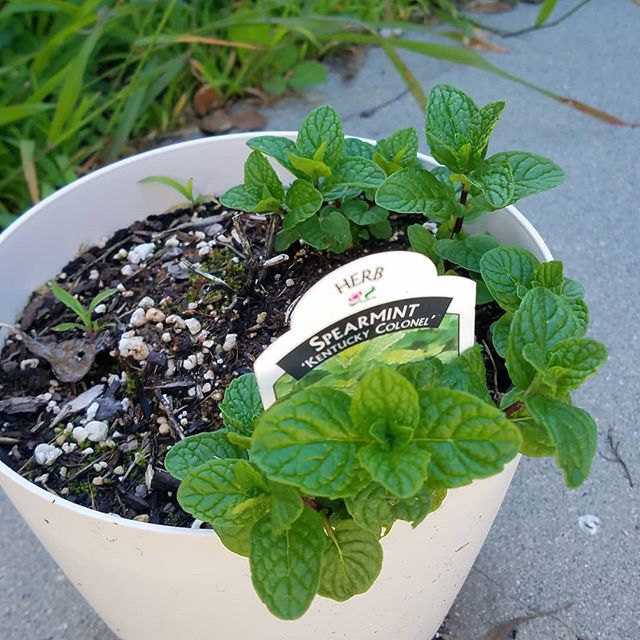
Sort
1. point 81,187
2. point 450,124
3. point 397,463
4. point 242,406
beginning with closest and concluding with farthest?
point 397,463 → point 242,406 → point 450,124 → point 81,187

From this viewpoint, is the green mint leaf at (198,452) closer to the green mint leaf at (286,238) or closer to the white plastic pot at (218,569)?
the white plastic pot at (218,569)

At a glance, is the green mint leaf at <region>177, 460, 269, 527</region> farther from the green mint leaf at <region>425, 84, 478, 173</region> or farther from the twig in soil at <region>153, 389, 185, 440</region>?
the green mint leaf at <region>425, 84, 478, 173</region>

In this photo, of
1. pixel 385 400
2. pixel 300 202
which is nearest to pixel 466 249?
pixel 300 202

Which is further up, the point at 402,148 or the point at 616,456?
the point at 402,148

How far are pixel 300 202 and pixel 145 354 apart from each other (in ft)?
0.71

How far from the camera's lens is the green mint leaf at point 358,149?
88 cm

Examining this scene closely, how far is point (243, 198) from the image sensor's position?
816 millimetres

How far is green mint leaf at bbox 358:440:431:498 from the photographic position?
0.54 metres

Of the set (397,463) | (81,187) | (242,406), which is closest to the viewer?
(397,463)

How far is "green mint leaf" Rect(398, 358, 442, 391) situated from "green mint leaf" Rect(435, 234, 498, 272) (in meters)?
0.16

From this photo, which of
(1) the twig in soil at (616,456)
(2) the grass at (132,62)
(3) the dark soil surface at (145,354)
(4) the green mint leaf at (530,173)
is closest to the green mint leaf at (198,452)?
(3) the dark soil surface at (145,354)

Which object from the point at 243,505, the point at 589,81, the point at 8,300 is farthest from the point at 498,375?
the point at 589,81

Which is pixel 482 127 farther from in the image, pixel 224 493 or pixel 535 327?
pixel 224 493

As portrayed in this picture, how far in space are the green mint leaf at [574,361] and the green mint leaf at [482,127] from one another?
0.23 metres
